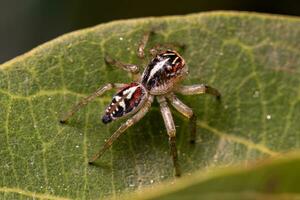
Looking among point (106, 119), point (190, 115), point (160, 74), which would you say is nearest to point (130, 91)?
point (160, 74)

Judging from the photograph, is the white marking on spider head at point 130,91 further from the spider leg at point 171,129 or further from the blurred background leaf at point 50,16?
the blurred background leaf at point 50,16

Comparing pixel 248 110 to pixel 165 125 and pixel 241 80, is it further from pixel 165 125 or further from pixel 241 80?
pixel 165 125

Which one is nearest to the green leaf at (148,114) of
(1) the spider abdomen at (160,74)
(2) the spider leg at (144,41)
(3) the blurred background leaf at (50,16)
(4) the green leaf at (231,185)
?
(2) the spider leg at (144,41)

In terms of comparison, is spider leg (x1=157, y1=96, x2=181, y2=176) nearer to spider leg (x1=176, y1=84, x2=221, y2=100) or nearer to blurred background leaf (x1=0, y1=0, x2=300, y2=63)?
spider leg (x1=176, y1=84, x2=221, y2=100)

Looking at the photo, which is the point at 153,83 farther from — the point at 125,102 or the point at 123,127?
the point at 123,127

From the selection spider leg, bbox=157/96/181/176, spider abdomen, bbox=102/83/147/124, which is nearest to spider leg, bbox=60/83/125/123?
spider abdomen, bbox=102/83/147/124
